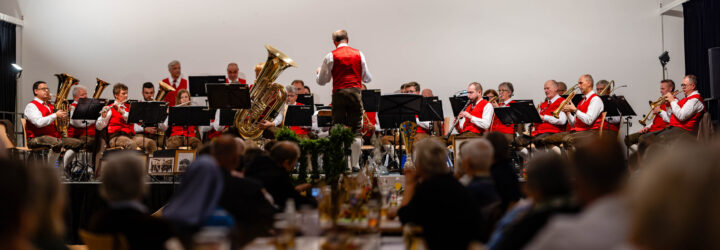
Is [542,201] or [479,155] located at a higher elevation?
[479,155]

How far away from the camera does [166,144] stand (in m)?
8.41

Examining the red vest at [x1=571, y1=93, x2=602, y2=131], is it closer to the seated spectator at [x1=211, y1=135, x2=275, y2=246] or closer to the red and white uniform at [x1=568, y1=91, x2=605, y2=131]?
the red and white uniform at [x1=568, y1=91, x2=605, y2=131]

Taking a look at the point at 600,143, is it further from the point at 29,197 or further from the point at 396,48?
the point at 396,48

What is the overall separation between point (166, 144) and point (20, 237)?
7049 mm

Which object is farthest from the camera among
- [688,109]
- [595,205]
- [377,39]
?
[377,39]

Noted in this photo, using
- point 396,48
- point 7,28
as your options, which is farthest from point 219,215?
point 7,28

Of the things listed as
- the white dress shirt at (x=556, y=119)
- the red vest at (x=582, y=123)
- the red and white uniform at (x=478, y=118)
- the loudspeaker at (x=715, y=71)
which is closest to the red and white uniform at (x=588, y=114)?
the red vest at (x=582, y=123)

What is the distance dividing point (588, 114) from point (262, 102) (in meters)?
4.09

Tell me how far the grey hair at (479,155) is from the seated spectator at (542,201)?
1128 mm

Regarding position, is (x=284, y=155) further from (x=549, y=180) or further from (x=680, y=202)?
(x=680, y=202)

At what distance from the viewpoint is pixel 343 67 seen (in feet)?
22.2

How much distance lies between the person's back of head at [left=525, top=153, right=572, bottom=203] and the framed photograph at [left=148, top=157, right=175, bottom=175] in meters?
5.06

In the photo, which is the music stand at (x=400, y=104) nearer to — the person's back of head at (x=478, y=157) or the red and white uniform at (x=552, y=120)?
the red and white uniform at (x=552, y=120)

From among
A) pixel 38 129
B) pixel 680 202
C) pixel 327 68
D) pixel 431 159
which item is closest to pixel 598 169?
pixel 680 202
